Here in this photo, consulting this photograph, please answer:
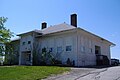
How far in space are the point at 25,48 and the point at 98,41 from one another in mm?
12687

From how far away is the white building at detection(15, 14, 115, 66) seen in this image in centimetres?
2630

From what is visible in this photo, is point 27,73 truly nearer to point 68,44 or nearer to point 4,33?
point 68,44

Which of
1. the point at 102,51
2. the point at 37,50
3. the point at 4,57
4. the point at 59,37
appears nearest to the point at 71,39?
the point at 59,37

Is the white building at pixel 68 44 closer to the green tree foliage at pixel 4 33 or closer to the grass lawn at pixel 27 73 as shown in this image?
the green tree foliage at pixel 4 33

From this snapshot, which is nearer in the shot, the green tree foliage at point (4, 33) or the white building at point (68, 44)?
the white building at point (68, 44)

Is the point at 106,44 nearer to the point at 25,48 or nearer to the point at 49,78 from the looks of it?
the point at 25,48

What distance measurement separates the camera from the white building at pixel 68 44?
26.3 m

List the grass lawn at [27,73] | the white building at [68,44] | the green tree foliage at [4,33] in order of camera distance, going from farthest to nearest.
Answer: the green tree foliage at [4,33]
the white building at [68,44]
the grass lawn at [27,73]

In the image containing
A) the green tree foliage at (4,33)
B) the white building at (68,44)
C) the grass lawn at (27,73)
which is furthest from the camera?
the green tree foliage at (4,33)

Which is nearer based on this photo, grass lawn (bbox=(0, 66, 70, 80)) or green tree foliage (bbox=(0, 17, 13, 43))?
grass lawn (bbox=(0, 66, 70, 80))

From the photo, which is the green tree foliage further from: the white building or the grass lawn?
the grass lawn

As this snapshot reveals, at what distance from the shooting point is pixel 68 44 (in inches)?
1069

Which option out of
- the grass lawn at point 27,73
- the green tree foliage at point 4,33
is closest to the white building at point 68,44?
the green tree foliage at point 4,33

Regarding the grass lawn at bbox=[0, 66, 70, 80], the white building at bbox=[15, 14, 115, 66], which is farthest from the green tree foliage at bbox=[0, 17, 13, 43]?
the grass lawn at bbox=[0, 66, 70, 80]
